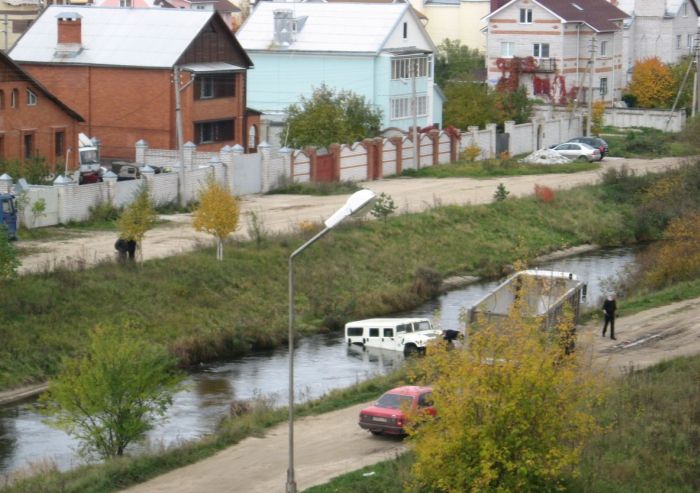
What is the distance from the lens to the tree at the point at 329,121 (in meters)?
66.2

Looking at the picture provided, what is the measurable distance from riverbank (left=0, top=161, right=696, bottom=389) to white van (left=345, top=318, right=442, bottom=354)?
7.17ft

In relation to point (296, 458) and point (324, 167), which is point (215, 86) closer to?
point (324, 167)

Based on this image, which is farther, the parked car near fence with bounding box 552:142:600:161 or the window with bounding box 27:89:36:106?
the parked car near fence with bounding box 552:142:600:161

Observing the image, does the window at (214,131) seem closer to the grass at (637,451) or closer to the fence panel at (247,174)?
the fence panel at (247,174)

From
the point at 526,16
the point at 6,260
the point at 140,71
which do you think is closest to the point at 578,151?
the point at 526,16

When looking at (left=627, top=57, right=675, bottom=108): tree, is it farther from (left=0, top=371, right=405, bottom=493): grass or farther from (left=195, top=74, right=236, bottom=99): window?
(left=0, top=371, right=405, bottom=493): grass

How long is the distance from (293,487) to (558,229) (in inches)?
1469

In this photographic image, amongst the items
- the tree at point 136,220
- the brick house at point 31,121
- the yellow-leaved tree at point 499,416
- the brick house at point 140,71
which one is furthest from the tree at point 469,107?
the yellow-leaved tree at point 499,416

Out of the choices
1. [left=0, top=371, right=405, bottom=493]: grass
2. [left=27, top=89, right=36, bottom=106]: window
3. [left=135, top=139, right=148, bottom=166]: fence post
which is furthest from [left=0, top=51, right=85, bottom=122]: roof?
[left=0, top=371, right=405, bottom=493]: grass

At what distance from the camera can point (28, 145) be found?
58.5 m

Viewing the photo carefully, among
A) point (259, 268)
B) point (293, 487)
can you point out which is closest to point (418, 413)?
point (293, 487)

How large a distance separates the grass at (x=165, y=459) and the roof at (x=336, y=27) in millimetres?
45720

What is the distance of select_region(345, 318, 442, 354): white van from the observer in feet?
131

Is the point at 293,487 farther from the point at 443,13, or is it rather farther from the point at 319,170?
the point at 443,13
